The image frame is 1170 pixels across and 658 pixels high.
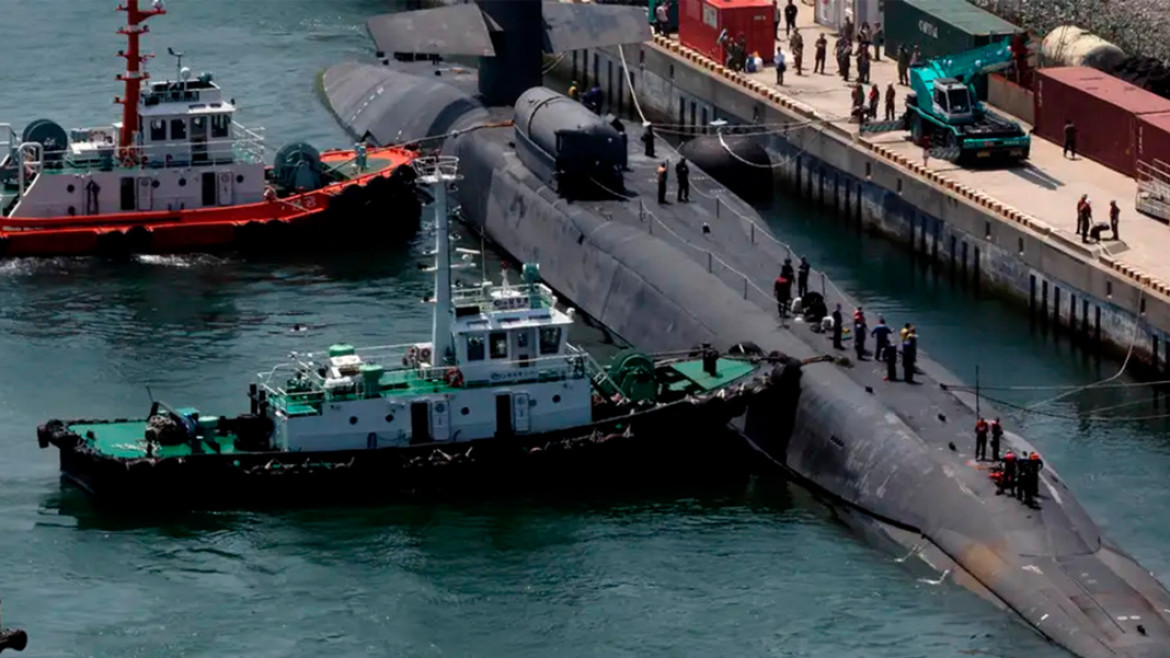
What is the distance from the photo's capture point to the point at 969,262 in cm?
8406

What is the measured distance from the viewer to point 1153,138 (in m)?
83.8

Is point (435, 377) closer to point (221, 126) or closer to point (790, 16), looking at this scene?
point (221, 126)

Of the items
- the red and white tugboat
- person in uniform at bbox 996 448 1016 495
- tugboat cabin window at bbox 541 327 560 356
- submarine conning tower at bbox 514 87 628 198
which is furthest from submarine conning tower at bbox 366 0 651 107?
person in uniform at bbox 996 448 1016 495

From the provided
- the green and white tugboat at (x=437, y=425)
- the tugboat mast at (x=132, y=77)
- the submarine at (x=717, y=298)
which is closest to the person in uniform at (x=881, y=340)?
the submarine at (x=717, y=298)

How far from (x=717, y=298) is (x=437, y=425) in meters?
11.3

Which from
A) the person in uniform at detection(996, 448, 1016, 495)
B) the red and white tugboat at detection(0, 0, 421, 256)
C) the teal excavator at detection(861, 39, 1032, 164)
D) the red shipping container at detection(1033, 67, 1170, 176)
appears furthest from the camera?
the teal excavator at detection(861, 39, 1032, 164)

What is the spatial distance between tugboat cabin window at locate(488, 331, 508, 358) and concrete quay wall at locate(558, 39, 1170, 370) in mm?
17019

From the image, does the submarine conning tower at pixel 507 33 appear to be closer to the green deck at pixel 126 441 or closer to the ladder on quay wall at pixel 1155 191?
the ladder on quay wall at pixel 1155 191

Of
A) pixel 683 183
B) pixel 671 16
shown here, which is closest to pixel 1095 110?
pixel 683 183

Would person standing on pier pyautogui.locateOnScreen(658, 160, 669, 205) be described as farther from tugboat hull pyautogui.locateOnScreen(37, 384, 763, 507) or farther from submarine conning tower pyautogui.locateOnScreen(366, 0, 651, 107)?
tugboat hull pyautogui.locateOnScreen(37, 384, 763, 507)

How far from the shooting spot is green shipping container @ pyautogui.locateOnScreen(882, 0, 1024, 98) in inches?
3760

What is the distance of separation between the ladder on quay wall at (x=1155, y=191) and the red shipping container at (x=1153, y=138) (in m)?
0.25

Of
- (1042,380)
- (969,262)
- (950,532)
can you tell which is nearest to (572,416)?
(950,532)

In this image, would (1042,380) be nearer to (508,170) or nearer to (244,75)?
(508,170)
